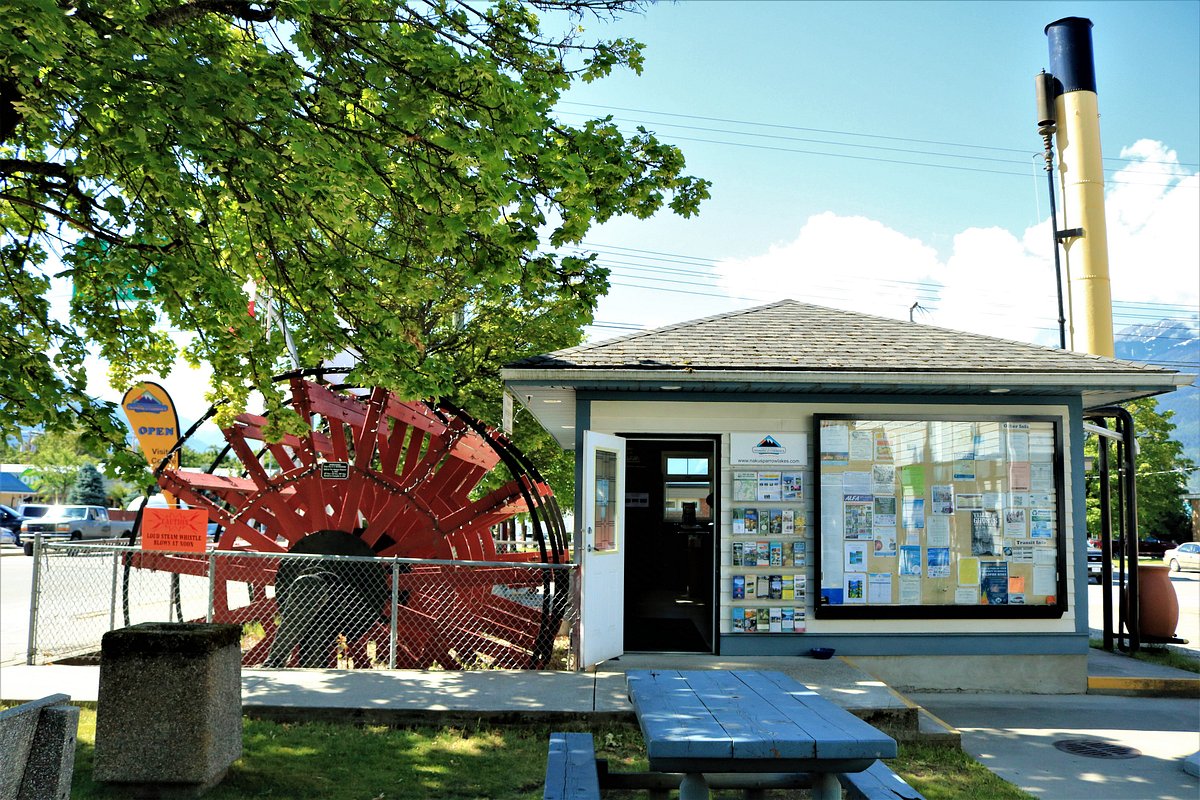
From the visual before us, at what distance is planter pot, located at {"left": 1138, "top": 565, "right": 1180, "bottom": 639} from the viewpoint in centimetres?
1166

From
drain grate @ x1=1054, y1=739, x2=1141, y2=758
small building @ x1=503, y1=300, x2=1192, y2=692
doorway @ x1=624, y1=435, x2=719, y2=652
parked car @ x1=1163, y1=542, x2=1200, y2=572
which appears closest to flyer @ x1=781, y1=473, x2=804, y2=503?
small building @ x1=503, y1=300, x2=1192, y2=692

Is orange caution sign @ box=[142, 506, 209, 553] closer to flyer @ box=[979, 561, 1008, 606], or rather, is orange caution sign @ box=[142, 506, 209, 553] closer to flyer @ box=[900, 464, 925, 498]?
flyer @ box=[900, 464, 925, 498]

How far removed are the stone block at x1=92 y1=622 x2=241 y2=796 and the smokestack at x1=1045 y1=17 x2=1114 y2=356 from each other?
54.6ft

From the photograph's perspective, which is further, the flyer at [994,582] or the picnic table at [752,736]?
the flyer at [994,582]

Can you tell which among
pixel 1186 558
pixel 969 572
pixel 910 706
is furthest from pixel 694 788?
pixel 1186 558

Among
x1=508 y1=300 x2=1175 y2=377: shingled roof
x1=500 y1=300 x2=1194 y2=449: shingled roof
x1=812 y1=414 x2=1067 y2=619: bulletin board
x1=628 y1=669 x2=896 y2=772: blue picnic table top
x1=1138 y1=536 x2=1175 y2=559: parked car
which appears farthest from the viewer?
x1=1138 y1=536 x2=1175 y2=559: parked car

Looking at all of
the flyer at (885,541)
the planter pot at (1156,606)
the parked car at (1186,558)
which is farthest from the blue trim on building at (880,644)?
the parked car at (1186,558)

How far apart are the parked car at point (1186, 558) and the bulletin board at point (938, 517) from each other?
108ft

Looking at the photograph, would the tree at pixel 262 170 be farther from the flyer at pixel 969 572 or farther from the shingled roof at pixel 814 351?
the flyer at pixel 969 572

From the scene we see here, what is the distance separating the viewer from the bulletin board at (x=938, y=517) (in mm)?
9609

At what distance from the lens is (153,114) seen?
515 cm

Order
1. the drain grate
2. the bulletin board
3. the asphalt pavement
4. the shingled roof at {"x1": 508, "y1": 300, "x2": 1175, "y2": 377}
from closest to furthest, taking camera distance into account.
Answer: the asphalt pavement, the drain grate, the shingled roof at {"x1": 508, "y1": 300, "x2": 1175, "y2": 377}, the bulletin board

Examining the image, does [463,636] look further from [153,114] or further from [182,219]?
[153,114]

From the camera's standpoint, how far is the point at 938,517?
9734mm
